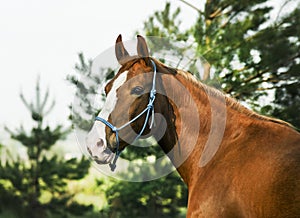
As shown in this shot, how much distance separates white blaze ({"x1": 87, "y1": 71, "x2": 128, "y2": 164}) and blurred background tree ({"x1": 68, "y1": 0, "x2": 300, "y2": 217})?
6796mm

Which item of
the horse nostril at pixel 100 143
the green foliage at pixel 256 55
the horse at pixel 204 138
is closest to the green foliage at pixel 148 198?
the green foliage at pixel 256 55

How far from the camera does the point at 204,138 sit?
3896mm

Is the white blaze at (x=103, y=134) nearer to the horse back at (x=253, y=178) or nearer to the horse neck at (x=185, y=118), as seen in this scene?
the horse neck at (x=185, y=118)

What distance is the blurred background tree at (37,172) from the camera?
12.0 meters

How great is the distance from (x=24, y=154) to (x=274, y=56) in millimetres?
7016

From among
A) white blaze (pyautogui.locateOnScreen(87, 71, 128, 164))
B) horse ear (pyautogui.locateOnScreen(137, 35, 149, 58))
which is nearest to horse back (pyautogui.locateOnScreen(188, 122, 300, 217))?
white blaze (pyautogui.locateOnScreen(87, 71, 128, 164))

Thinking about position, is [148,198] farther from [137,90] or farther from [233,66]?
[137,90]

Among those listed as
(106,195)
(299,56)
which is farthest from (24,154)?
(299,56)

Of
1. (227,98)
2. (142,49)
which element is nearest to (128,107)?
(142,49)

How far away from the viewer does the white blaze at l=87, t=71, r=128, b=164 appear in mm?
3674

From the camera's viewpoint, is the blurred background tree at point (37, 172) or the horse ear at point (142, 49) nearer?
the horse ear at point (142, 49)

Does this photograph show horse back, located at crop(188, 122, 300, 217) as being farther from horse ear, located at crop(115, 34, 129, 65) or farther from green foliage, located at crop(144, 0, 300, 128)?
green foliage, located at crop(144, 0, 300, 128)

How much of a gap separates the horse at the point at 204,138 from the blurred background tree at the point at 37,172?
824 cm

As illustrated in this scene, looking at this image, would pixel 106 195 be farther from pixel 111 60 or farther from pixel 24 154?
pixel 111 60
